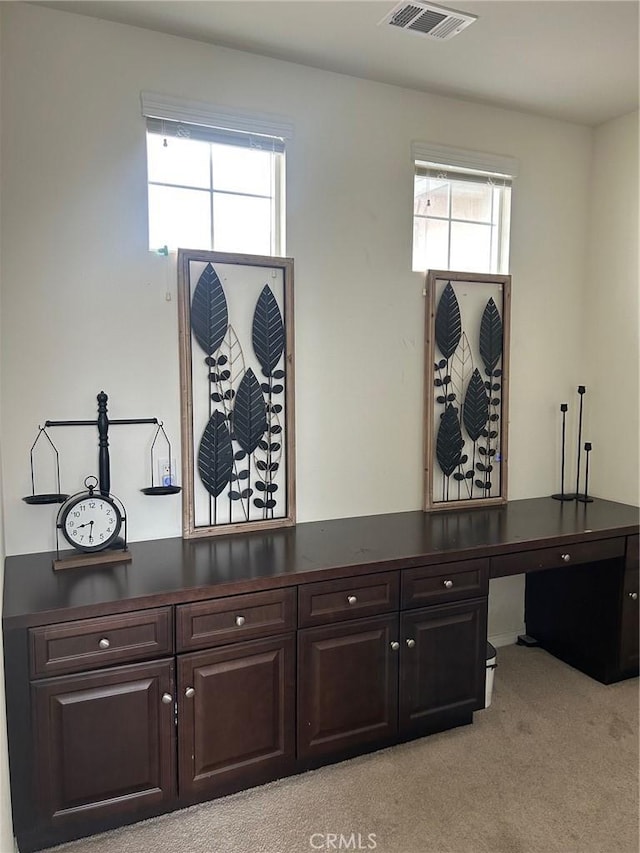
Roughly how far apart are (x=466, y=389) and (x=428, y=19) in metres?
1.60

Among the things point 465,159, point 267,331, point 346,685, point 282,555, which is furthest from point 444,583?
point 465,159

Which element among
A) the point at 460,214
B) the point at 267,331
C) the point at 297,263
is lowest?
the point at 267,331

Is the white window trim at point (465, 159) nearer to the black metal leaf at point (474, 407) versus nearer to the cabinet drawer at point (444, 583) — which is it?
the black metal leaf at point (474, 407)

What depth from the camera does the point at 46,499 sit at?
7.35ft

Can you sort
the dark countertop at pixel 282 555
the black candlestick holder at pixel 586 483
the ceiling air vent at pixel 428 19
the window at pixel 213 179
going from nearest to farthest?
the dark countertop at pixel 282 555
the ceiling air vent at pixel 428 19
the window at pixel 213 179
the black candlestick holder at pixel 586 483

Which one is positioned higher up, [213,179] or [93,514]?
[213,179]

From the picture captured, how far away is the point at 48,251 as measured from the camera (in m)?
2.28

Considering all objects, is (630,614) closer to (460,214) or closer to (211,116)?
(460,214)

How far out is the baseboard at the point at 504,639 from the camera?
11.1 feet

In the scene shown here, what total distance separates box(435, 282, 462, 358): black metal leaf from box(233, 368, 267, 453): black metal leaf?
98 centimetres

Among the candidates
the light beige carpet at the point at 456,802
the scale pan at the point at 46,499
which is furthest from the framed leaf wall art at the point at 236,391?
the light beige carpet at the point at 456,802

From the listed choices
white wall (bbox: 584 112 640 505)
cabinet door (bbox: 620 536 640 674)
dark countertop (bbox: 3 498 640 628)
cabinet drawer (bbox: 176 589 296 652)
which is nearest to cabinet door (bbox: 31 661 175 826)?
cabinet drawer (bbox: 176 589 296 652)

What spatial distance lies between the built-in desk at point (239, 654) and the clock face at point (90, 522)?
0.39 ft

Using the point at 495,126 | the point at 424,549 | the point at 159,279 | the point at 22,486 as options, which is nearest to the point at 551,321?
the point at 495,126
